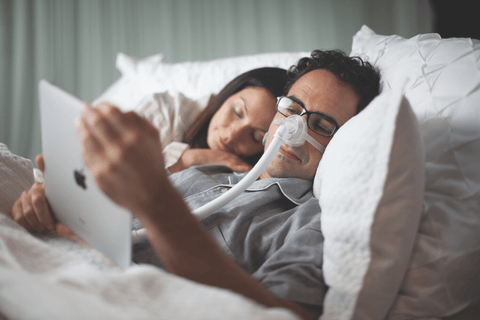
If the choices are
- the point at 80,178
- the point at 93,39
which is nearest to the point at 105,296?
the point at 80,178

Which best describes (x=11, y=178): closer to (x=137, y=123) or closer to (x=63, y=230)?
(x=63, y=230)

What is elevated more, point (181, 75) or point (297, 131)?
point (181, 75)

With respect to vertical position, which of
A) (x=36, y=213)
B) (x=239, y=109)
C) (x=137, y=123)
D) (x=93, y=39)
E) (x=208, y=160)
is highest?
(x=93, y=39)

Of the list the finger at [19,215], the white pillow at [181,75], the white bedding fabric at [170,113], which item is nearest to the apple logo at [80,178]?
the finger at [19,215]

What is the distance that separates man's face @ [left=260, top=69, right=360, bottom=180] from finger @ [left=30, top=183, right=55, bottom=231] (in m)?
0.62

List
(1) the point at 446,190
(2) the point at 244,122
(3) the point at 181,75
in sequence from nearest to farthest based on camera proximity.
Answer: (1) the point at 446,190 → (2) the point at 244,122 → (3) the point at 181,75

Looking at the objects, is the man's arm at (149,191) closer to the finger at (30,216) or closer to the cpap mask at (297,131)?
the finger at (30,216)

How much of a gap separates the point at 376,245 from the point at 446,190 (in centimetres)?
24

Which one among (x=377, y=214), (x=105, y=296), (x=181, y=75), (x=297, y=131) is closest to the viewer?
(x=105, y=296)

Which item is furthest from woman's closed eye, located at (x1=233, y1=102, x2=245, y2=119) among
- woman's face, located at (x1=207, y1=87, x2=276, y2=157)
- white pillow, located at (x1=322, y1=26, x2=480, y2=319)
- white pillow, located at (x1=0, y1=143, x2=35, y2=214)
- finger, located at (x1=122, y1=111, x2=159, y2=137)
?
finger, located at (x1=122, y1=111, x2=159, y2=137)

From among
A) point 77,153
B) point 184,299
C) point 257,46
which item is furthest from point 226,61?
point 184,299

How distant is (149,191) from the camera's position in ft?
1.38

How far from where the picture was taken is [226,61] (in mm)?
1818

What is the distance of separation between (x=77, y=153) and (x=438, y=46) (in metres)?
0.90
